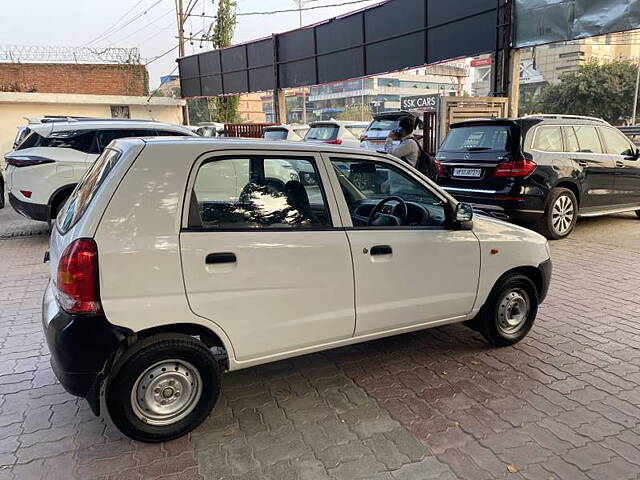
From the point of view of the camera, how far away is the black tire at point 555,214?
24.7 ft

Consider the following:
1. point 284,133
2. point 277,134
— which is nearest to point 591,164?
point 284,133

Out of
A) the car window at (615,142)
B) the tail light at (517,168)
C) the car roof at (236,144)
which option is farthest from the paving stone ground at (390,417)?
the car window at (615,142)

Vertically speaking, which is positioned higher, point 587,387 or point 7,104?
point 7,104

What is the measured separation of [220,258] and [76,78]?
91.4ft

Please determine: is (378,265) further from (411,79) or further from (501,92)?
(411,79)

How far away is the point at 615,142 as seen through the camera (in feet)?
27.7

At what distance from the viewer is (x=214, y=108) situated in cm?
2888

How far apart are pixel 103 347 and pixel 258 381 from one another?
1269 mm

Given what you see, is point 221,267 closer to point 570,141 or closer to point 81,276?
point 81,276

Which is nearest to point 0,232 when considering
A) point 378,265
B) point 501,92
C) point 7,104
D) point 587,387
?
point 378,265

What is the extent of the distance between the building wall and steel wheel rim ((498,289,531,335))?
2681 cm

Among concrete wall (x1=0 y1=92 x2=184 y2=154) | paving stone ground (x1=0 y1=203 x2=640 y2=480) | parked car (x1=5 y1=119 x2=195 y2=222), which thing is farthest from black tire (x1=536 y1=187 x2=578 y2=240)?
concrete wall (x1=0 y1=92 x2=184 y2=154)

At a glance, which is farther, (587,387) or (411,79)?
(411,79)

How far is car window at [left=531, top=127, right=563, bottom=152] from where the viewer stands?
7.39m
